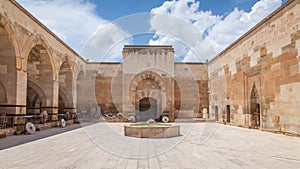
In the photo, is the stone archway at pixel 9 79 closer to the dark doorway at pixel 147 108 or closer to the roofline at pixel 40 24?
the roofline at pixel 40 24

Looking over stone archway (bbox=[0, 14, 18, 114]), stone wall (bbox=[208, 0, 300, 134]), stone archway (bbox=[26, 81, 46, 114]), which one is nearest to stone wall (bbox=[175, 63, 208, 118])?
stone wall (bbox=[208, 0, 300, 134])

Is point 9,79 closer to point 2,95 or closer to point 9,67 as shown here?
point 9,67

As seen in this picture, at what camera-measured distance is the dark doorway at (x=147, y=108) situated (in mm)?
19656

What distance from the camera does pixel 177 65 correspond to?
20672mm

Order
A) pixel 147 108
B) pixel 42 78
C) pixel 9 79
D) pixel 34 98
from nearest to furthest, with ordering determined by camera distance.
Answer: pixel 9 79, pixel 42 78, pixel 34 98, pixel 147 108

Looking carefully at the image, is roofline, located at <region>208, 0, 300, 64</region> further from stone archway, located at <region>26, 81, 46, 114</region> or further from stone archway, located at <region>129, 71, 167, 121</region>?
stone archway, located at <region>26, 81, 46, 114</region>

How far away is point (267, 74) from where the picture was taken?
430 inches

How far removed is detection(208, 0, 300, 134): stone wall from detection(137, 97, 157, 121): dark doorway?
5.35 metres

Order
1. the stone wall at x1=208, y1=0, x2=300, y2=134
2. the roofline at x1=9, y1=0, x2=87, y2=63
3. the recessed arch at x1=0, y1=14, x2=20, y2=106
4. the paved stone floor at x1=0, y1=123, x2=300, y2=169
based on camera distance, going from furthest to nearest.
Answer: the roofline at x1=9, y1=0, x2=87, y2=63 < the recessed arch at x1=0, y1=14, x2=20, y2=106 < the stone wall at x1=208, y1=0, x2=300, y2=134 < the paved stone floor at x1=0, y1=123, x2=300, y2=169

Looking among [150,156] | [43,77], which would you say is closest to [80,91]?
[43,77]

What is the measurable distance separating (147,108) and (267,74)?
10605 millimetres

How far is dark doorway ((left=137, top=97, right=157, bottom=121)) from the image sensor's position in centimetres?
1966

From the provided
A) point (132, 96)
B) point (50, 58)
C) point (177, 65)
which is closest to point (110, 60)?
point (132, 96)

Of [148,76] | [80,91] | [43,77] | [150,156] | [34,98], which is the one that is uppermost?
[148,76]
